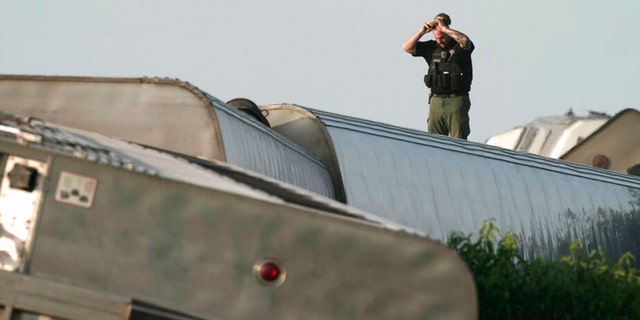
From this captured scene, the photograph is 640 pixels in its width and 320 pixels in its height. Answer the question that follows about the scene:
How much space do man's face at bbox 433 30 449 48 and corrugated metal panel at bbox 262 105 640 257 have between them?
58.7 inches

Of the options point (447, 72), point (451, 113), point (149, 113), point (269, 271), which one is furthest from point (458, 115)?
point (269, 271)

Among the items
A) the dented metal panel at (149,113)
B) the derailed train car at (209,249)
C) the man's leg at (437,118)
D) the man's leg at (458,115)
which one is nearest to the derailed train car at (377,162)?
the dented metal panel at (149,113)

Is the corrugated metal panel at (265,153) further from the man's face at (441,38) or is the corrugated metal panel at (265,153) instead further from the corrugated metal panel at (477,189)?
the man's face at (441,38)

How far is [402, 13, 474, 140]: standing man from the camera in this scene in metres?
14.2

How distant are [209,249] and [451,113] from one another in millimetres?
8227

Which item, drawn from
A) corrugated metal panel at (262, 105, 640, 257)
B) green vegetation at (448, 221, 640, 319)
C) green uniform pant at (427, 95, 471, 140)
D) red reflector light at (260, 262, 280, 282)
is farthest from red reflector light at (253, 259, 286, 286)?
green uniform pant at (427, 95, 471, 140)

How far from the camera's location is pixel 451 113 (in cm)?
1473

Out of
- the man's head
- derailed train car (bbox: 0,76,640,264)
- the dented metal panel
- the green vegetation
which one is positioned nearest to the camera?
the green vegetation

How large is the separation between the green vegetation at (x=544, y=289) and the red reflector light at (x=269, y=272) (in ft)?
8.97

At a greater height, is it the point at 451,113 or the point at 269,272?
the point at 451,113

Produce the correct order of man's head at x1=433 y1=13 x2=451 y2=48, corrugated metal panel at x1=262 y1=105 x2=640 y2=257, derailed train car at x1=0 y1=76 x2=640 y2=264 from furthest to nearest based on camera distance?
man's head at x1=433 y1=13 x2=451 y2=48, corrugated metal panel at x1=262 y1=105 x2=640 y2=257, derailed train car at x1=0 y1=76 x2=640 y2=264

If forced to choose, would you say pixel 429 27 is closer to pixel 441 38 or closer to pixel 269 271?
pixel 441 38

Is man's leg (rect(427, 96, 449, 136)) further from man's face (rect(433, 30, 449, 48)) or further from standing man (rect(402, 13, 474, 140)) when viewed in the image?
man's face (rect(433, 30, 449, 48))

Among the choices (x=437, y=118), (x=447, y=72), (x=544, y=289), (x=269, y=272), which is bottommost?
(x=269, y=272)
